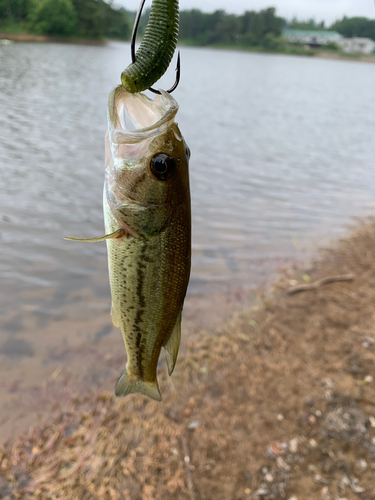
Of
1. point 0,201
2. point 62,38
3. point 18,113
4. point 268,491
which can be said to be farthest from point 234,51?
point 268,491

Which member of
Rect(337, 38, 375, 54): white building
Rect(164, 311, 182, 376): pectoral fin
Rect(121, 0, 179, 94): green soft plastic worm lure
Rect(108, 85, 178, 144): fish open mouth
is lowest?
Rect(164, 311, 182, 376): pectoral fin

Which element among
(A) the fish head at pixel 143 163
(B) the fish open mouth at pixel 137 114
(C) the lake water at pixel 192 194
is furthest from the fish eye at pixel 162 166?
(C) the lake water at pixel 192 194

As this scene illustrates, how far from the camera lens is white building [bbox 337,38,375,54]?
106 metres

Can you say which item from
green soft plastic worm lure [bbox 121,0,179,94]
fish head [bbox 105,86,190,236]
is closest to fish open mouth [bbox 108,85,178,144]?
fish head [bbox 105,86,190,236]

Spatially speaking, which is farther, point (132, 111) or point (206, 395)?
point (206, 395)

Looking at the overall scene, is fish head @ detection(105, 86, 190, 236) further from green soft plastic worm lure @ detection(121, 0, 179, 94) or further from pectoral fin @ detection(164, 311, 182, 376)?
pectoral fin @ detection(164, 311, 182, 376)

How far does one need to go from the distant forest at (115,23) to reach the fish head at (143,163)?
30.7 m

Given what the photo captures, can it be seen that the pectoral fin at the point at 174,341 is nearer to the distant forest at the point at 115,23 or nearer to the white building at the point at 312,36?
the distant forest at the point at 115,23

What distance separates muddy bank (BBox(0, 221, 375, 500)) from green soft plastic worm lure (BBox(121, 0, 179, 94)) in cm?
376

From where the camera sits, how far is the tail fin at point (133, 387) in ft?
6.66

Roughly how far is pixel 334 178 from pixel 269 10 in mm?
99860

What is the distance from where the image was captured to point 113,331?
595 centimetres

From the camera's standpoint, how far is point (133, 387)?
205 centimetres

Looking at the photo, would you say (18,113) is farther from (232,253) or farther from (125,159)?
(125,159)
